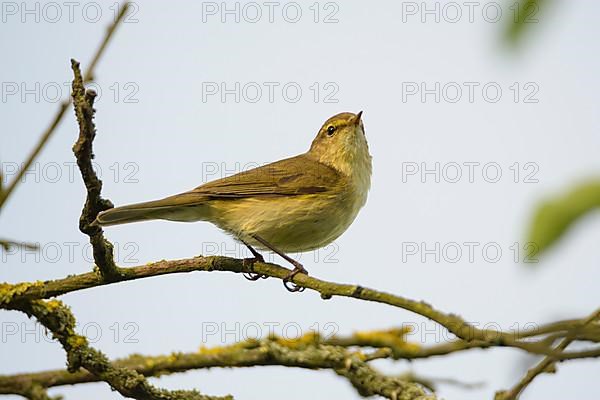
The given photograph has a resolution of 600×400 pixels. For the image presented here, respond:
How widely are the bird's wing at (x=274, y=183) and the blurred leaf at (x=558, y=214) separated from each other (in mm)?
3984

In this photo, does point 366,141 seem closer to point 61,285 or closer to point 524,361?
point 61,285

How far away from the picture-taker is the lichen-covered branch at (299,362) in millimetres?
2375

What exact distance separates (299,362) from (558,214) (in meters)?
1.51

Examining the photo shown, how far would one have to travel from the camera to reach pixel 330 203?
498cm

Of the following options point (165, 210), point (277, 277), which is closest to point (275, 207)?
point (165, 210)

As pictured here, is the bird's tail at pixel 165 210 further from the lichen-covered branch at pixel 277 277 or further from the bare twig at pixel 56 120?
the bare twig at pixel 56 120

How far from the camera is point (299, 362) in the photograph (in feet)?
7.96

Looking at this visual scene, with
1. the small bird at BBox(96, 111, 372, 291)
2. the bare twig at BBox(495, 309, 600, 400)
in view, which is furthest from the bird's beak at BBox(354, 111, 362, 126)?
the bare twig at BBox(495, 309, 600, 400)

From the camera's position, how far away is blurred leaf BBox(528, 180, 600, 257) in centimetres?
105

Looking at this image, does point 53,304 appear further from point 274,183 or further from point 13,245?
point 274,183

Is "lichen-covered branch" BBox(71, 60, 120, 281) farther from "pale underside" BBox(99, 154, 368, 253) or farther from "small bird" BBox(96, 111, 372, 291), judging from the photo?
"pale underside" BBox(99, 154, 368, 253)

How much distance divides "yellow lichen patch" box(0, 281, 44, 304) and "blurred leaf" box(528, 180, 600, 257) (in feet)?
8.10

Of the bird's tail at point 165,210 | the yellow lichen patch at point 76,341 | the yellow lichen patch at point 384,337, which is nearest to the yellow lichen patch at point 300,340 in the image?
the yellow lichen patch at point 384,337

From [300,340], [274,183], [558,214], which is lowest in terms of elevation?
[300,340]
